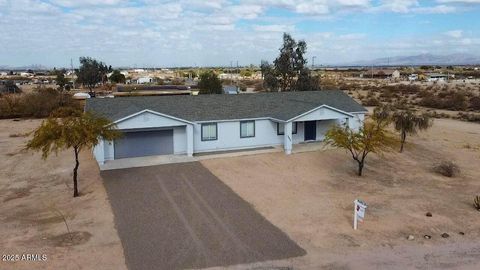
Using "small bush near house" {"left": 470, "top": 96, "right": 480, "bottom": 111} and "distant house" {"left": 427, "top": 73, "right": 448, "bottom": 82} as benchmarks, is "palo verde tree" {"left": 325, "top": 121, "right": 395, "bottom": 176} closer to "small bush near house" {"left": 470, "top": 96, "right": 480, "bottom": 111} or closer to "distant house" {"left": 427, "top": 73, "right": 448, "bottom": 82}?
"small bush near house" {"left": 470, "top": 96, "right": 480, "bottom": 111}

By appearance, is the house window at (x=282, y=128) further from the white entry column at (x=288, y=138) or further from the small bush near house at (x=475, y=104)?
the small bush near house at (x=475, y=104)

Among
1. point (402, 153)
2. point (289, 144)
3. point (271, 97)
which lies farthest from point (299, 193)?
point (271, 97)

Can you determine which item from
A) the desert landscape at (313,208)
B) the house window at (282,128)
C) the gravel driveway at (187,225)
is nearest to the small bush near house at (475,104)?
the desert landscape at (313,208)

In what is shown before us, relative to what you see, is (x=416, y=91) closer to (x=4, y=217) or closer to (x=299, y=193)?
(x=299, y=193)

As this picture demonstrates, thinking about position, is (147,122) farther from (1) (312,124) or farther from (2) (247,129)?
(1) (312,124)

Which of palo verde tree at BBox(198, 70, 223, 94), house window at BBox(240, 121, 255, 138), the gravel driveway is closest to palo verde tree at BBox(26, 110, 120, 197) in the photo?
the gravel driveway

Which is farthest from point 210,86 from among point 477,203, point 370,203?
point 477,203

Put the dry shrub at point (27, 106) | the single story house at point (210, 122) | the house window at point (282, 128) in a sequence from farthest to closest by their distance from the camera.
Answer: the dry shrub at point (27, 106) → the house window at point (282, 128) → the single story house at point (210, 122)
